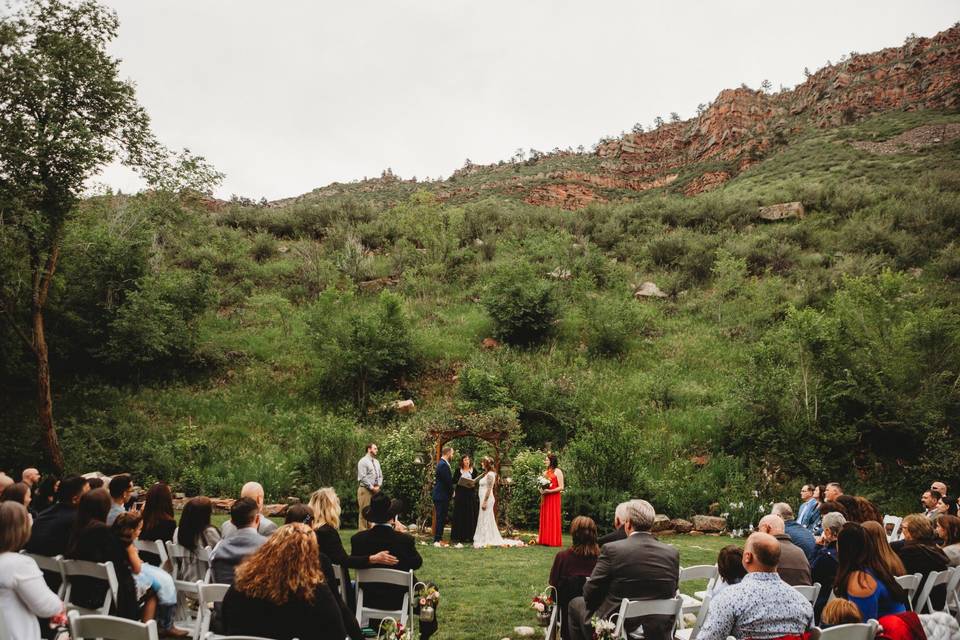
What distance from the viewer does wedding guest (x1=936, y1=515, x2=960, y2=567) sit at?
5750mm

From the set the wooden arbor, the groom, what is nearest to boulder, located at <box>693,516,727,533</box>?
the wooden arbor

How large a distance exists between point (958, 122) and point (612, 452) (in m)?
50.8

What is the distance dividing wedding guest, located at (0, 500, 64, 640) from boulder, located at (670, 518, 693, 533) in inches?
498

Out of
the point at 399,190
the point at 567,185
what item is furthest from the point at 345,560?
the point at 567,185

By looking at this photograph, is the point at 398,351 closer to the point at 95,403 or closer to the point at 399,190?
the point at 95,403

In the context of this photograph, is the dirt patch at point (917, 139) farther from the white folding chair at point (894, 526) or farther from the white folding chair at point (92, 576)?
the white folding chair at point (92, 576)

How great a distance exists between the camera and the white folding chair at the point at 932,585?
5.09 metres

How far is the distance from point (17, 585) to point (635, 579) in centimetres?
414

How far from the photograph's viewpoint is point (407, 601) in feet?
16.3

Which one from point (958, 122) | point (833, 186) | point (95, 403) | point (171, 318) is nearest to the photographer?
point (95, 403)

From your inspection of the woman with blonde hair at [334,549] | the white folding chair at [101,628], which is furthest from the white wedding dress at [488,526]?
the white folding chair at [101,628]

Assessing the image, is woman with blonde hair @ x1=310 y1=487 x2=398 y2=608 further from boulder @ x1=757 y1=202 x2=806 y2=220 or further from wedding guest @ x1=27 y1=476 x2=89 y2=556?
boulder @ x1=757 y1=202 x2=806 y2=220

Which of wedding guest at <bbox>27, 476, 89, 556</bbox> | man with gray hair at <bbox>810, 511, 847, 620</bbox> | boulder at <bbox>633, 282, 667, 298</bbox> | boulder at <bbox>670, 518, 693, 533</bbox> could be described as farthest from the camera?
boulder at <bbox>633, 282, 667, 298</bbox>

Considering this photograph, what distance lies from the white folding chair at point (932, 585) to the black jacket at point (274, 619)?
5.04m
